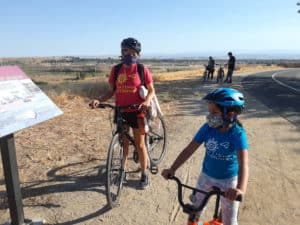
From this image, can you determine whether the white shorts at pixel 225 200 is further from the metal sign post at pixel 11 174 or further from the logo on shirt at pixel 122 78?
the logo on shirt at pixel 122 78

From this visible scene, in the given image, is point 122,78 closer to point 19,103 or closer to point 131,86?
point 131,86

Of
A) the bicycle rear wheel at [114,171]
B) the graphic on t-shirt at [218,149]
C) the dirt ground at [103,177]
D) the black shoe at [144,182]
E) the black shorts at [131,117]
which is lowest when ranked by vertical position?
the dirt ground at [103,177]

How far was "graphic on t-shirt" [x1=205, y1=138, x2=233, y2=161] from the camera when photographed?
2.85 meters

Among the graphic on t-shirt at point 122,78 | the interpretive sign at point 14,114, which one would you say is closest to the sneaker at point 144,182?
the graphic on t-shirt at point 122,78

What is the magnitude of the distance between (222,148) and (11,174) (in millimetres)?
2103

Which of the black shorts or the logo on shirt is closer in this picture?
the logo on shirt

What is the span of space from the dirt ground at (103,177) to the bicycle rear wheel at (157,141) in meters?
0.18

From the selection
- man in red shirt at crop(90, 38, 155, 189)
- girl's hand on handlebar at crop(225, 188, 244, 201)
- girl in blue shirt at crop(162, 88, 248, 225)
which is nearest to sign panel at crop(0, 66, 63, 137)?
man in red shirt at crop(90, 38, 155, 189)

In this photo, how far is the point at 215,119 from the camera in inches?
108

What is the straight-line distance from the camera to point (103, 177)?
213 inches

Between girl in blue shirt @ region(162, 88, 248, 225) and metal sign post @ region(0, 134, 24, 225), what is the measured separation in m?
1.64

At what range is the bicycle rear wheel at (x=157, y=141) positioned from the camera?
231 inches

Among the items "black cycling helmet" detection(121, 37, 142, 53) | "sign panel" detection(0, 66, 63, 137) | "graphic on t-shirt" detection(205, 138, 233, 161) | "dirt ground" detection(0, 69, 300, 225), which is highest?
"black cycling helmet" detection(121, 37, 142, 53)

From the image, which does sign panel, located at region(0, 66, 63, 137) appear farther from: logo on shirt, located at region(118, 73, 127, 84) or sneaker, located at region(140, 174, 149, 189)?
sneaker, located at region(140, 174, 149, 189)
